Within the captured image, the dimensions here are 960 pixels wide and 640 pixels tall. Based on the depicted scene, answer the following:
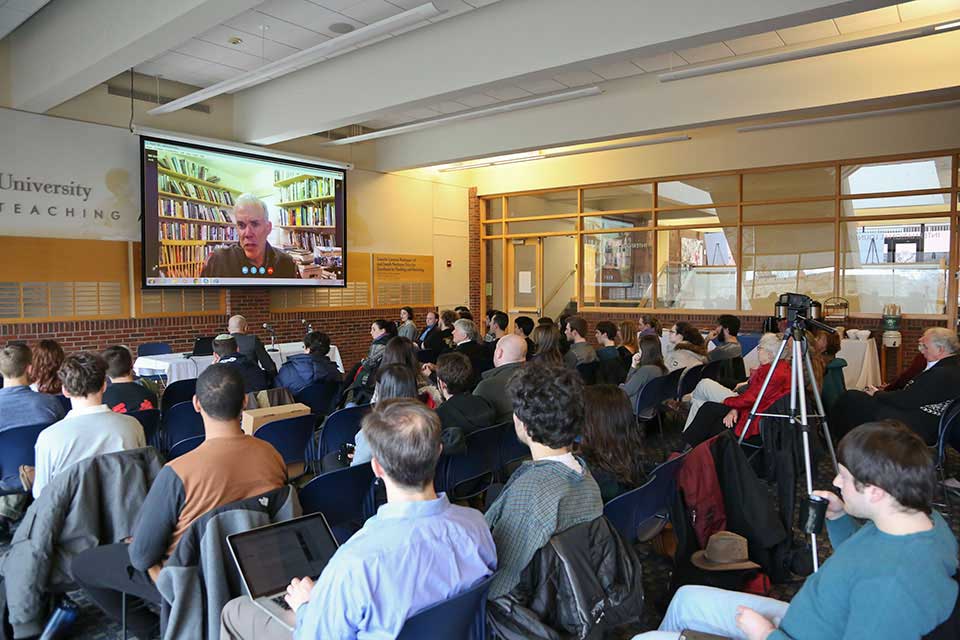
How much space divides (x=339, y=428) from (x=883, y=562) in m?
2.96

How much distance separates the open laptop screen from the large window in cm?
909

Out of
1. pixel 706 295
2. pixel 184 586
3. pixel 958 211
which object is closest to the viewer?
pixel 184 586

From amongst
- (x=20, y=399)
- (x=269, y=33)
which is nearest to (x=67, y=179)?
(x=269, y=33)

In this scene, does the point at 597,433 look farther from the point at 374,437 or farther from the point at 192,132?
the point at 192,132

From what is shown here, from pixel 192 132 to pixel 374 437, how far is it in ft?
27.8

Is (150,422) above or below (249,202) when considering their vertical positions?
below

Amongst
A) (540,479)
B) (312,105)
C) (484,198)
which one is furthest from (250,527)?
(484,198)

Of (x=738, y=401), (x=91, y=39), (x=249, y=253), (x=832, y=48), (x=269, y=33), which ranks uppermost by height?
(x=269, y=33)

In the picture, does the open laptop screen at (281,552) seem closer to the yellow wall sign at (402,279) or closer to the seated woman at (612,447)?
the seated woman at (612,447)

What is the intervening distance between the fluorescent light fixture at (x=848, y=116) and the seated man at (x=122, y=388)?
8187 millimetres

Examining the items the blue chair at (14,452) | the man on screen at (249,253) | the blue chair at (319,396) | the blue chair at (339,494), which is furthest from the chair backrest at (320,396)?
the man on screen at (249,253)

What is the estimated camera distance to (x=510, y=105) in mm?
7621

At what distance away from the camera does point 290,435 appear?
3.73 m

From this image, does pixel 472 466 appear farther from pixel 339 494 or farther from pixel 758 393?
pixel 758 393
